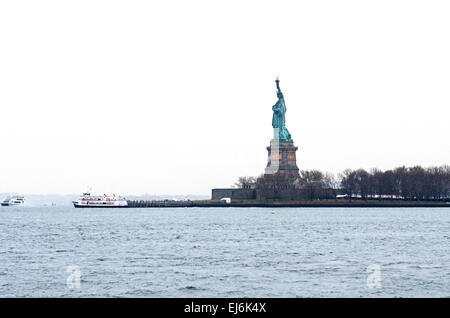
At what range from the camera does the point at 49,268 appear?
48.1 meters

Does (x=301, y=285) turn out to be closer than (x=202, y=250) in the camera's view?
Yes

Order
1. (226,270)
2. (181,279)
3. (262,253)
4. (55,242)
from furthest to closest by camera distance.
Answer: (55,242), (262,253), (226,270), (181,279)

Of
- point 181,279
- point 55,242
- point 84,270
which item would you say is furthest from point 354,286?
point 55,242

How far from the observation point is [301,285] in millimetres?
38406

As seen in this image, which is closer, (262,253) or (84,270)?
(84,270)
